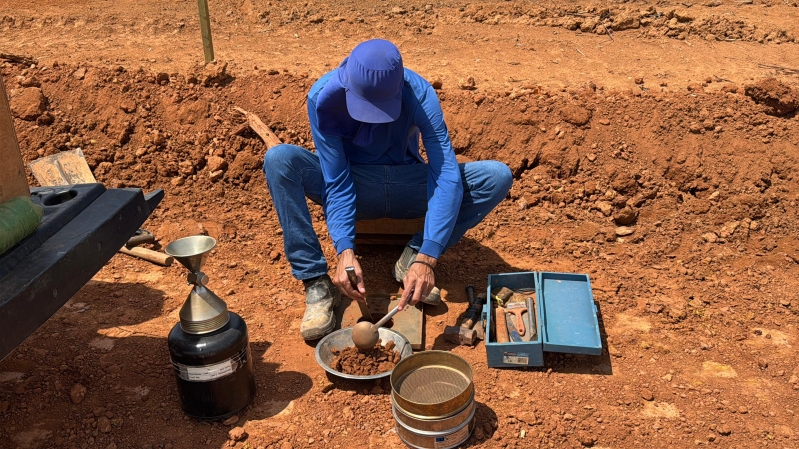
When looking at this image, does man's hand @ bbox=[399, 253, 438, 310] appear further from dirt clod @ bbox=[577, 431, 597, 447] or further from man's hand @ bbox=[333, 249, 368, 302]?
dirt clod @ bbox=[577, 431, 597, 447]

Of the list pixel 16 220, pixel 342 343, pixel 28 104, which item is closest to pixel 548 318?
pixel 342 343

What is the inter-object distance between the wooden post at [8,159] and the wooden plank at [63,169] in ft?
8.33

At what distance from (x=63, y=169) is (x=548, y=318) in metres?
3.94

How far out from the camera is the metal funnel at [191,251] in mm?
2818

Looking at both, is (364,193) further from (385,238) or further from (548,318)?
(548,318)

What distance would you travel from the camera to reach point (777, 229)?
15.9 feet

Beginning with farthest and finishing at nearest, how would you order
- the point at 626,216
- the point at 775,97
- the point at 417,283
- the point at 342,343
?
the point at 775,97, the point at 626,216, the point at 342,343, the point at 417,283

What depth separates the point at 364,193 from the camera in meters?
4.05

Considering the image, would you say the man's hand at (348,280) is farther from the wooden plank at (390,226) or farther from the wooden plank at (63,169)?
the wooden plank at (63,169)

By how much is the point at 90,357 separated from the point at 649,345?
9.69 ft

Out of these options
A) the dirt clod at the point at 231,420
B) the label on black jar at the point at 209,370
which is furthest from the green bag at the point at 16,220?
the dirt clod at the point at 231,420

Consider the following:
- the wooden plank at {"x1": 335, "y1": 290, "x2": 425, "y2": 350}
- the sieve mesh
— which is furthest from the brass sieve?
the wooden plank at {"x1": 335, "y1": 290, "x2": 425, "y2": 350}

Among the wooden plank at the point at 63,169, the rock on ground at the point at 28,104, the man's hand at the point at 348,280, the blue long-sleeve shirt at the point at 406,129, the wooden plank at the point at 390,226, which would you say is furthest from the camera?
the rock on ground at the point at 28,104

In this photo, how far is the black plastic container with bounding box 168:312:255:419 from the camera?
2906mm
